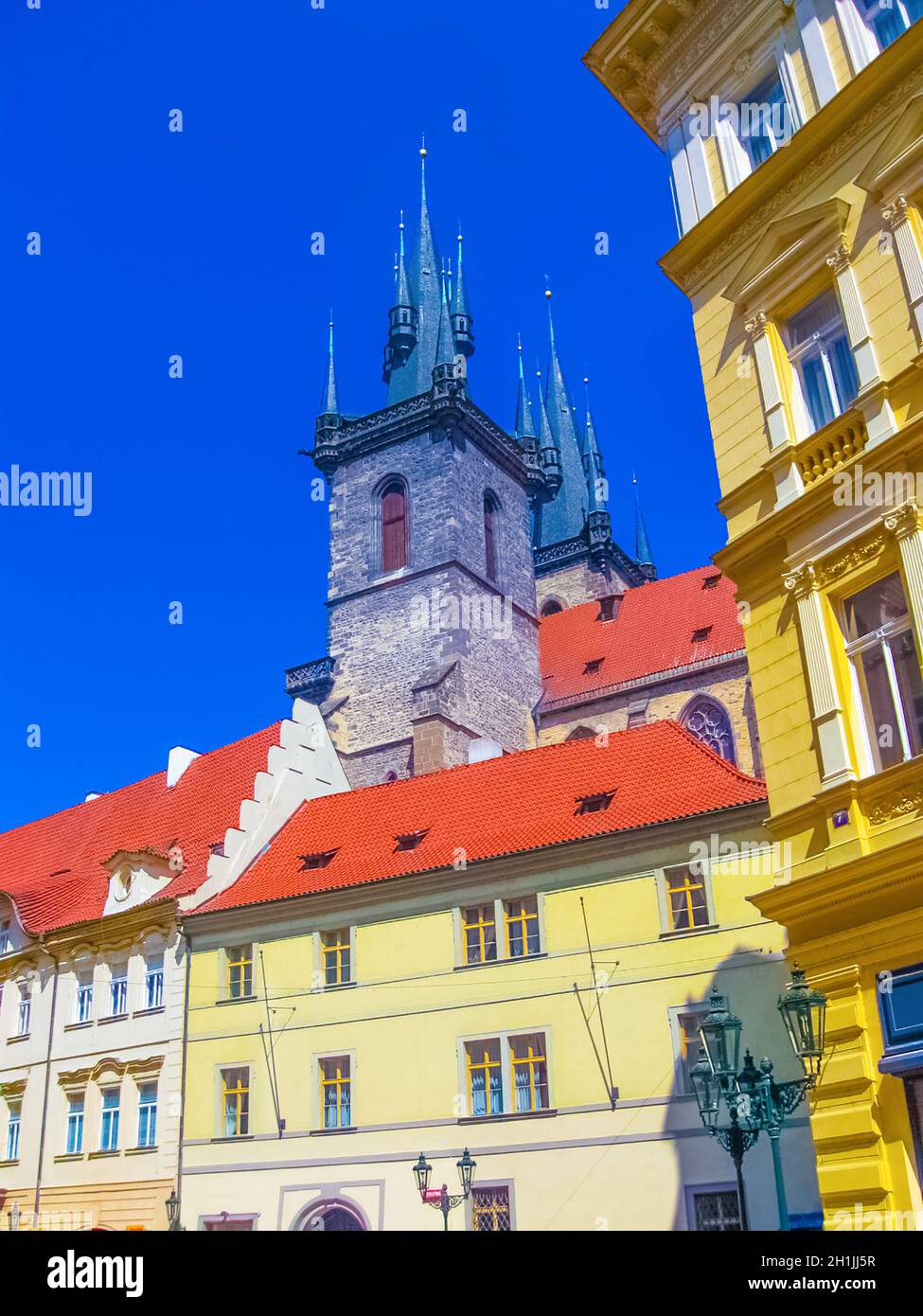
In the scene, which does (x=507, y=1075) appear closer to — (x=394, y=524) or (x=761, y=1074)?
(x=761, y=1074)

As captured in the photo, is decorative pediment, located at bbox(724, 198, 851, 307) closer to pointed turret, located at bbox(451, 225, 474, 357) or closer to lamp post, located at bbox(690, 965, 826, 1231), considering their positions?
lamp post, located at bbox(690, 965, 826, 1231)

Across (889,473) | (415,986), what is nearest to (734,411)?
(889,473)

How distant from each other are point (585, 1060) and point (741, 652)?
21.0 metres

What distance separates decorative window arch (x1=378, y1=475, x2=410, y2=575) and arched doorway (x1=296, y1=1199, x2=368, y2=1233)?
2459cm

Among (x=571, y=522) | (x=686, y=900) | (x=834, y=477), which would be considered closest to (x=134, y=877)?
(x=686, y=900)

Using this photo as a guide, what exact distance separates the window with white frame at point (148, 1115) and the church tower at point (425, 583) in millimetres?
15294

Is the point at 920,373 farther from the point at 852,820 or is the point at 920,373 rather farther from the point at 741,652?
the point at 741,652

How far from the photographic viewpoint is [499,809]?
22453 mm

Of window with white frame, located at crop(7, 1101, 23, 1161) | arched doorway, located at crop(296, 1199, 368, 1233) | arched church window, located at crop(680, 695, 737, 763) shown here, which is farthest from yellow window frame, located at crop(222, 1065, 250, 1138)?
arched church window, located at crop(680, 695, 737, 763)

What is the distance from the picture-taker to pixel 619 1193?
1719 centimetres

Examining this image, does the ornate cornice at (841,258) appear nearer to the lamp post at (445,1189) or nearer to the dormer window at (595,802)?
the dormer window at (595,802)

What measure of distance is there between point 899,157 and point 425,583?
30803 millimetres

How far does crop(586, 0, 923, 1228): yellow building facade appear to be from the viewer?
9.11m

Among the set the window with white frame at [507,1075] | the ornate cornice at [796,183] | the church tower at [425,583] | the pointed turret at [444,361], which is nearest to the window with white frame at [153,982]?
the window with white frame at [507,1075]
